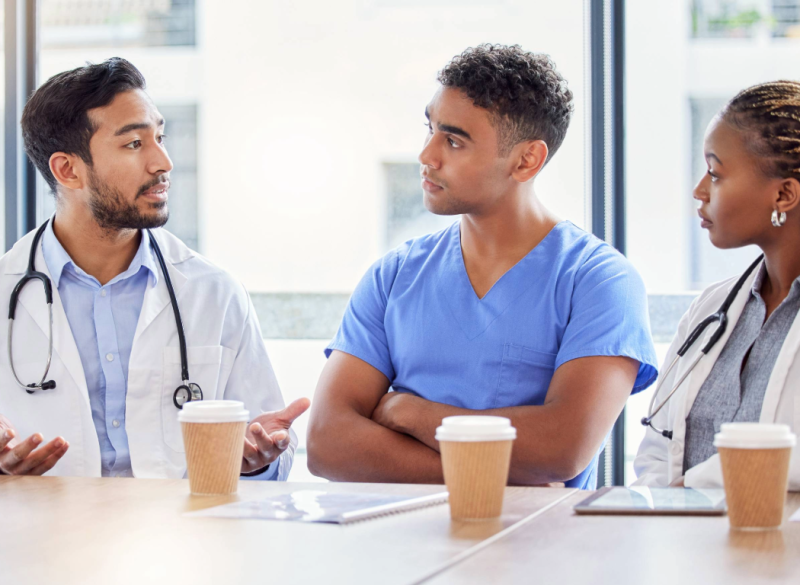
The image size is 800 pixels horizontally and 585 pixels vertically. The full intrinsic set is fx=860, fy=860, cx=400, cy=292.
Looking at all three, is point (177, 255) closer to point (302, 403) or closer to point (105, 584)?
point (302, 403)

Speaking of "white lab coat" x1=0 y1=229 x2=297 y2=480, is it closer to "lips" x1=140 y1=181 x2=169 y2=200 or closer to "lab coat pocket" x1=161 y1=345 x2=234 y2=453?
"lab coat pocket" x1=161 y1=345 x2=234 y2=453

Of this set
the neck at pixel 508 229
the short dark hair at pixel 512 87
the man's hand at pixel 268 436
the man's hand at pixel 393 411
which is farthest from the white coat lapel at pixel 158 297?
the short dark hair at pixel 512 87

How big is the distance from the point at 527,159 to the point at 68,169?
1226 mm

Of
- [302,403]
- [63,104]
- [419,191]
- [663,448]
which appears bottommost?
[663,448]

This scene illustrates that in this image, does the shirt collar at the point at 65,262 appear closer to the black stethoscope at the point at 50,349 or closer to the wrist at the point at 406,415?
the black stethoscope at the point at 50,349

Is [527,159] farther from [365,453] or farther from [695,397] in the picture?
[365,453]

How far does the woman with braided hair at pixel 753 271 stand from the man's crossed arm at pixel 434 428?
5.8 inches

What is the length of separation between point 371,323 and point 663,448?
0.73m

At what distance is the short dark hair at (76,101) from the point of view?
2266 mm

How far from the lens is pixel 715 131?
6.13 feet

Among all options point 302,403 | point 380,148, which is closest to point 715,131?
point 302,403

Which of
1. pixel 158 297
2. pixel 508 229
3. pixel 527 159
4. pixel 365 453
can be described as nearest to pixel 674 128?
pixel 527 159

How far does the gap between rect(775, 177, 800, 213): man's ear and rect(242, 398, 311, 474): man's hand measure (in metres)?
1.06

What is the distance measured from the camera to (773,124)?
180cm
